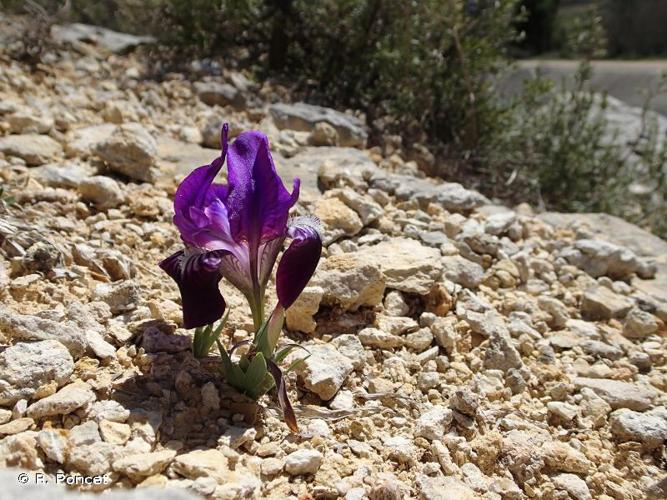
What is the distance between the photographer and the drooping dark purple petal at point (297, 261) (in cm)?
192

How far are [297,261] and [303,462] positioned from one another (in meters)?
0.52

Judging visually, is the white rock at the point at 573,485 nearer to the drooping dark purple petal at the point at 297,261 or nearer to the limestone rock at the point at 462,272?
the drooping dark purple petal at the point at 297,261

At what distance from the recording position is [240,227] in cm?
189

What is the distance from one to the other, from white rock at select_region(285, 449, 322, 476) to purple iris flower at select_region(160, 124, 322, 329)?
400mm

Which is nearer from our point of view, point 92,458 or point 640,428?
point 92,458

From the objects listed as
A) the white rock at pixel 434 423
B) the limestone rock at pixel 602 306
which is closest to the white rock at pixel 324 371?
the white rock at pixel 434 423

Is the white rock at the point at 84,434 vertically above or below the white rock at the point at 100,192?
below

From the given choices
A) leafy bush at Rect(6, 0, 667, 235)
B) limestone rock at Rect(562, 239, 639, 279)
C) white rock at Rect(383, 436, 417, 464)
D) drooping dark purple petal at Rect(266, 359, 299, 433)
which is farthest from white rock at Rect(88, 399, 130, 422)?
leafy bush at Rect(6, 0, 667, 235)

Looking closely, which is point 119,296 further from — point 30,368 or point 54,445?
point 54,445

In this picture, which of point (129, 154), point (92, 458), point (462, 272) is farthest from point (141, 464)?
point (129, 154)

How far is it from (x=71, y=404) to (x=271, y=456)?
511 mm

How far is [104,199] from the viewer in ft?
9.53

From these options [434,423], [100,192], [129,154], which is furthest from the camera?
[129,154]

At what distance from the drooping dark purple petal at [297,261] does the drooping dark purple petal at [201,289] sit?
0.62 feet
